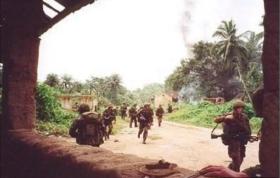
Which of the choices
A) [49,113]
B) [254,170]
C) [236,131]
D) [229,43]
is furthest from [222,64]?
[254,170]

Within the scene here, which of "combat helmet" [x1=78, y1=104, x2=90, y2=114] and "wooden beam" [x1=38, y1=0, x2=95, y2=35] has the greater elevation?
"wooden beam" [x1=38, y1=0, x2=95, y2=35]

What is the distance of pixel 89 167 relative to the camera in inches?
132

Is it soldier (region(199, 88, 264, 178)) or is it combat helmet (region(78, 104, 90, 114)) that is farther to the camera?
combat helmet (region(78, 104, 90, 114))

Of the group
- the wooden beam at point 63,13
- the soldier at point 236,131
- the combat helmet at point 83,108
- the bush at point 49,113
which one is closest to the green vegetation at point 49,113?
the bush at point 49,113

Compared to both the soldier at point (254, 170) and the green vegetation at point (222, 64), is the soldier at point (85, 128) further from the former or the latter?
the green vegetation at point (222, 64)

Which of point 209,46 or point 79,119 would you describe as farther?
point 209,46

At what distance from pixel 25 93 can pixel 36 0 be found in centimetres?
166

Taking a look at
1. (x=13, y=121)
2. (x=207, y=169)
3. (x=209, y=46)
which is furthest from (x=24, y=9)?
(x=209, y=46)

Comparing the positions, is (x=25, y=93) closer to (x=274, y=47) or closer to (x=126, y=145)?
(x=274, y=47)

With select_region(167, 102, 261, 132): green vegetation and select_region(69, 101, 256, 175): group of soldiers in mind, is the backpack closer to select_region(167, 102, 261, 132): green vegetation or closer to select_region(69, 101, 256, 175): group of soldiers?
select_region(69, 101, 256, 175): group of soldiers

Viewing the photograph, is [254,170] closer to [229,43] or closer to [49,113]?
[49,113]

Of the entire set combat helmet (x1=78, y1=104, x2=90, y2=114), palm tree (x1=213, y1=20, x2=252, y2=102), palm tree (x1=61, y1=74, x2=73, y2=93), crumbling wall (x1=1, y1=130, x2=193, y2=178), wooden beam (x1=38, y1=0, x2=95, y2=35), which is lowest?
crumbling wall (x1=1, y1=130, x2=193, y2=178)

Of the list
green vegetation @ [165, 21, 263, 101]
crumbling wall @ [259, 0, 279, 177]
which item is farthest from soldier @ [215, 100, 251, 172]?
green vegetation @ [165, 21, 263, 101]

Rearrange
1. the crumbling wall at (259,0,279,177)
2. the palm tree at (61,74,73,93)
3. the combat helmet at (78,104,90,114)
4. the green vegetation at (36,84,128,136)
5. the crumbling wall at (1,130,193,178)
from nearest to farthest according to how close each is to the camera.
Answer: the crumbling wall at (259,0,279,177), the crumbling wall at (1,130,193,178), the combat helmet at (78,104,90,114), the green vegetation at (36,84,128,136), the palm tree at (61,74,73,93)
